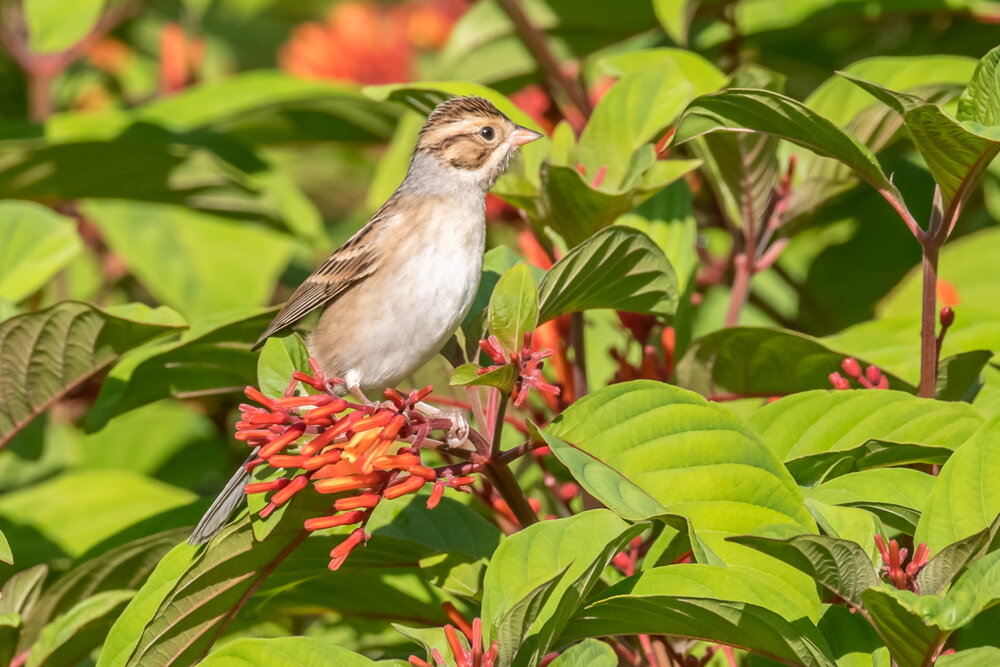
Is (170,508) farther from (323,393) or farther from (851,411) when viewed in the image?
(851,411)

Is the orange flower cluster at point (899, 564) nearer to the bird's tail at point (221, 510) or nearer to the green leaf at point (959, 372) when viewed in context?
the green leaf at point (959, 372)

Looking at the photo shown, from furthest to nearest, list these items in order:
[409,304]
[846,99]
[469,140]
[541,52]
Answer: [541,52] < [469,140] < [409,304] < [846,99]

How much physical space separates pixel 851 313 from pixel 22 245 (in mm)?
2630

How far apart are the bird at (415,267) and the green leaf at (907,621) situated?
1354mm

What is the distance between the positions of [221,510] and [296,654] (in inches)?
26.5

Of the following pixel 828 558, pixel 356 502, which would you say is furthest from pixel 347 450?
pixel 828 558

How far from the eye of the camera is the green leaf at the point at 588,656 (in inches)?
80.2

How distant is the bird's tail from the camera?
8.20 ft

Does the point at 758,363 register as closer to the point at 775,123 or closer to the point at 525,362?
the point at 775,123

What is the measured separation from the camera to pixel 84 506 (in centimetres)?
351

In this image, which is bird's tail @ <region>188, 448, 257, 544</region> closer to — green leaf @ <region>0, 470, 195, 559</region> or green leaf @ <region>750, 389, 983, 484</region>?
green leaf @ <region>0, 470, 195, 559</region>

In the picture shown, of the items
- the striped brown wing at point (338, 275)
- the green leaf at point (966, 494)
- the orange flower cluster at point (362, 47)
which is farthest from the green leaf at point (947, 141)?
the orange flower cluster at point (362, 47)

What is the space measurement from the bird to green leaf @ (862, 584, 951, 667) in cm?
135

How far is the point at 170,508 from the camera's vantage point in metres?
3.19
